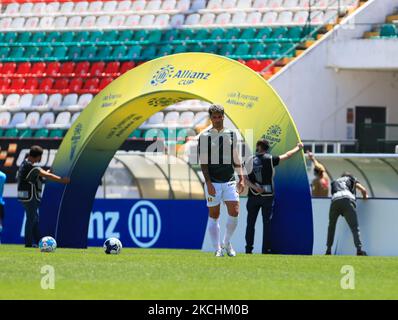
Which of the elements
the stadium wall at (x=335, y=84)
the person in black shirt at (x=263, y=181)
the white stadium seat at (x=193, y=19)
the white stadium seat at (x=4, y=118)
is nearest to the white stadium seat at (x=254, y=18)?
the white stadium seat at (x=193, y=19)

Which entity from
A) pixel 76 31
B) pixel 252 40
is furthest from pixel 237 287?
pixel 76 31

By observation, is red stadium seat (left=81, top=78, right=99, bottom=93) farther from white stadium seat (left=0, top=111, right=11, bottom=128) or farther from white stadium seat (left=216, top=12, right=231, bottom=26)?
white stadium seat (left=216, top=12, right=231, bottom=26)

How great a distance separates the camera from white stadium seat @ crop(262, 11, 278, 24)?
3600cm

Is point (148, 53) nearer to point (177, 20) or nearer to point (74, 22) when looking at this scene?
point (177, 20)

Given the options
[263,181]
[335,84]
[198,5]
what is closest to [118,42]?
[198,5]

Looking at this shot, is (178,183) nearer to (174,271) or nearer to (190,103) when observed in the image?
(190,103)

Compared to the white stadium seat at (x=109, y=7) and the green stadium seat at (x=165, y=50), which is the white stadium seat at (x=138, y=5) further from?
the green stadium seat at (x=165, y=50)

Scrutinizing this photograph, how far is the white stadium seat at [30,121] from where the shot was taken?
36.9 meters

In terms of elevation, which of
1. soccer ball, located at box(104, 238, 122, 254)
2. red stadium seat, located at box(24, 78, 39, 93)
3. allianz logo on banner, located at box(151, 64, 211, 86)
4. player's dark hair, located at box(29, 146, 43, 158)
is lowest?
soccer ball, located at box(104, 238, 122, 254)

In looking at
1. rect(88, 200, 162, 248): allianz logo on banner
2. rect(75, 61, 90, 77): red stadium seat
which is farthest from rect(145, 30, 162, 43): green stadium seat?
rect(88, 200, 162, 248): allianz logo on banner

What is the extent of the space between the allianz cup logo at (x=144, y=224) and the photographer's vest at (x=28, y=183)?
10.8 ft

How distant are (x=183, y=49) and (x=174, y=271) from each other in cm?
2212

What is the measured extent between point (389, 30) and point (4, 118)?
1200 centimetres

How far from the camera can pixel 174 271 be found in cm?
1478
